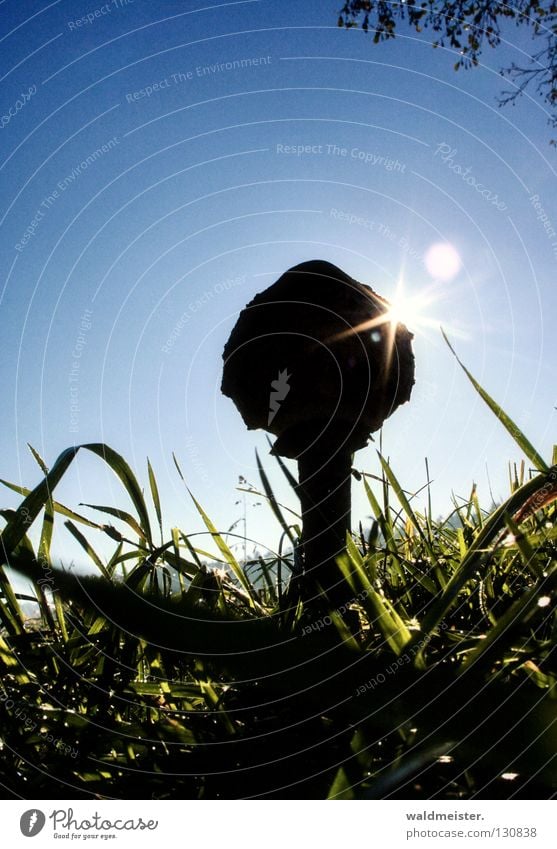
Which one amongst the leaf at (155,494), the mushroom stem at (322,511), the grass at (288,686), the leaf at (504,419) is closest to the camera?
the grass at (288,686)

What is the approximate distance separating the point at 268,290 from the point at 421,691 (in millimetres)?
813

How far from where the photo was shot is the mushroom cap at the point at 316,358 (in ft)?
3.35

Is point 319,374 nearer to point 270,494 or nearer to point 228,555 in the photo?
point 270,494

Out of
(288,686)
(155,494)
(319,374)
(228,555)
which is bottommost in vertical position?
(288,686)

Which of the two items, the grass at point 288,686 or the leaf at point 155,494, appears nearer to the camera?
the grass at point 288,686

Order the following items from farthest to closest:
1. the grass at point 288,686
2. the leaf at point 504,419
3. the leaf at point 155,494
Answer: the leaf at point 155,494 → the leaf at point 504,419 → the grass at point 288,686

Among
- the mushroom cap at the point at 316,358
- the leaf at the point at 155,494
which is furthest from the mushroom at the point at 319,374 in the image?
the leaf at the point at 155,494

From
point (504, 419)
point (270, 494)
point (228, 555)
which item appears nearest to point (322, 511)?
point (270, 494)

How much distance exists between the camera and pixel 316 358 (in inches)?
40.3

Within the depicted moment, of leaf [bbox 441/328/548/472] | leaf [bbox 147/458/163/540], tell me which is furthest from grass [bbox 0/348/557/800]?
leaf [bbox 147/458/163/540]

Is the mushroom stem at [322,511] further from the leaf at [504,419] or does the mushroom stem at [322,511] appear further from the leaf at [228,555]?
the leaf at [504,419]

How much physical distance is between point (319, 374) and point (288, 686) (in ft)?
2.01

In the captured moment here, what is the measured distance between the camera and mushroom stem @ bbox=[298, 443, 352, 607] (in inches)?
39.9
